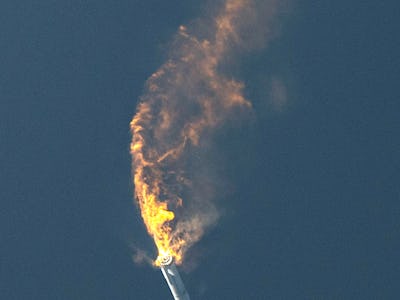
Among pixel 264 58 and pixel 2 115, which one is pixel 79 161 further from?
pixel 264 58

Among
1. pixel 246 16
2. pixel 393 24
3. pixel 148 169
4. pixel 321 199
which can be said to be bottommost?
pixel 321 199

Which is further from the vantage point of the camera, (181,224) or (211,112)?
(211,112)

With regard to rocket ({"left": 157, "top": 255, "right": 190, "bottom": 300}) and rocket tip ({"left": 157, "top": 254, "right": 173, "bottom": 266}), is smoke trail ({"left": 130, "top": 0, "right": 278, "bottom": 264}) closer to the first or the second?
rocket ({"left": 157, "top": 255, "right": 190, "bottom": 300})

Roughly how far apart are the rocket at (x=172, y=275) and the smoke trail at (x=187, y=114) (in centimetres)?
349

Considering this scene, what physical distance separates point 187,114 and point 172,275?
10.8 m

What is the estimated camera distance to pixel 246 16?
4250 cm

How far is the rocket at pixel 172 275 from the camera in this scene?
34.4 m

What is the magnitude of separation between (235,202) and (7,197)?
13969mm

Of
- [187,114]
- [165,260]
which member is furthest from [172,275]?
[187,114]

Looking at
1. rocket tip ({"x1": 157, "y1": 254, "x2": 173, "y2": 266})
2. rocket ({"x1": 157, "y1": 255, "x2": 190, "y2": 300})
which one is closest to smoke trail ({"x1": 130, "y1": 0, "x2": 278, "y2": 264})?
rocket ({"x1": 157, "y1": 255, "x2": 190, "y2": 300})

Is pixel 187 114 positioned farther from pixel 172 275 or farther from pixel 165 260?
pixel 172 275

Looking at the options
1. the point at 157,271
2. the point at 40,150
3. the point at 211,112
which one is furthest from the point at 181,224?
the point at 40,150

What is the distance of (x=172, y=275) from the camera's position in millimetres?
A: 34875

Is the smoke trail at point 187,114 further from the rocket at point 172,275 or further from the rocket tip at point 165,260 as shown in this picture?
the rocket tip at point 165,260
